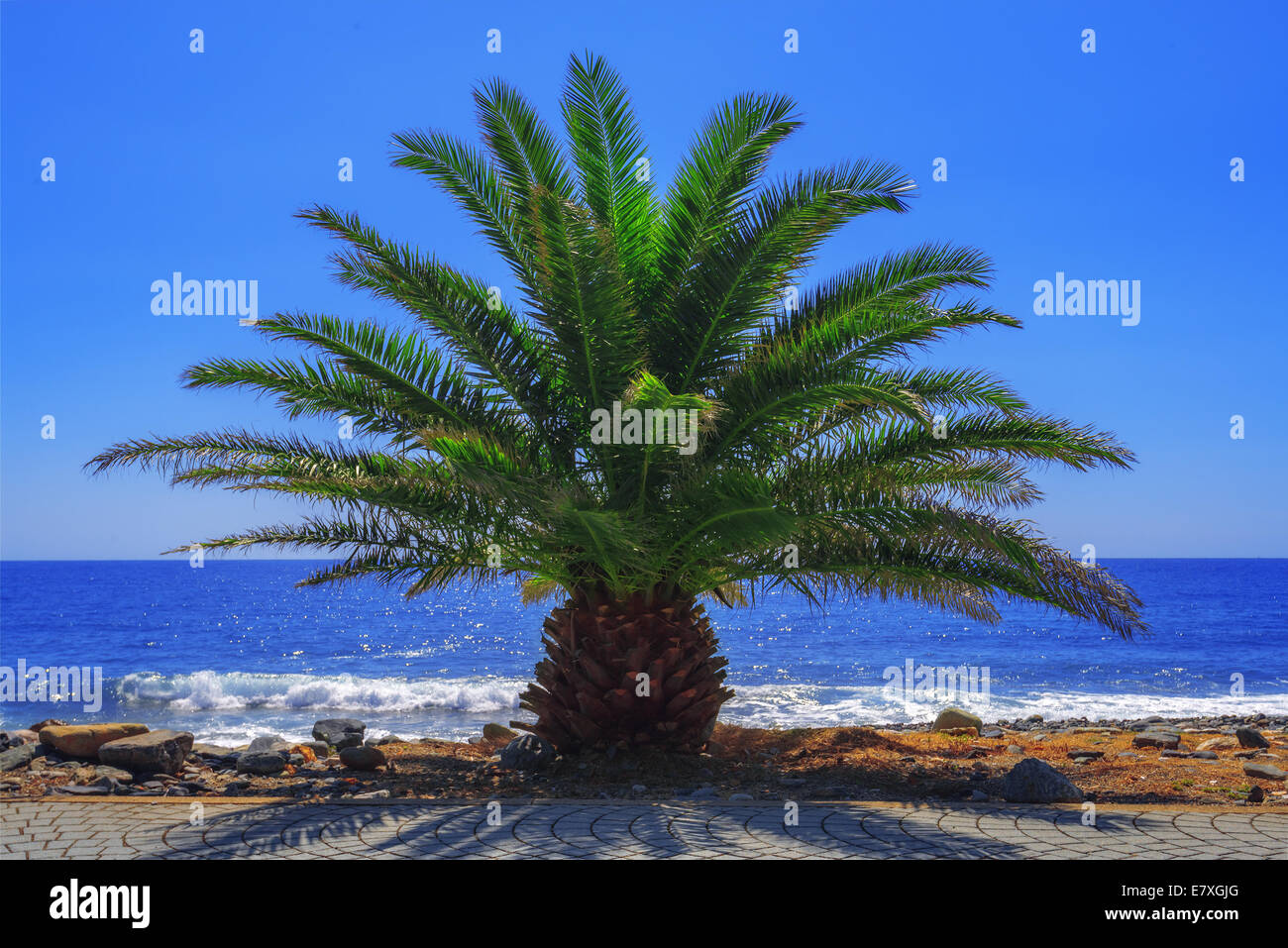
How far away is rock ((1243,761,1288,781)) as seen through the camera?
7.93m

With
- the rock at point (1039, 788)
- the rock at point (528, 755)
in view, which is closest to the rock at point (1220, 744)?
the rock at point (1039, 788)

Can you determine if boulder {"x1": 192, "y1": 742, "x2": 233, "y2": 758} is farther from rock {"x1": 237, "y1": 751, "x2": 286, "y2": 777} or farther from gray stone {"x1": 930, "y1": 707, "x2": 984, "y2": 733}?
gray stone {"x1": 930, "y1": 707, "x2": 984, "y2": 733}

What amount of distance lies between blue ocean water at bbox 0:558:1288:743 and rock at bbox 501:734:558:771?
2.68 metres

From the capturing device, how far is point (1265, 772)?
26.3ft

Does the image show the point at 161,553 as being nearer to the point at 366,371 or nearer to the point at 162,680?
the point at 366,371

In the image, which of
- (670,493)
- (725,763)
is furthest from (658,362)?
(725,763)

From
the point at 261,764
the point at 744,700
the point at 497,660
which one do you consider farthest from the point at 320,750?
the point at 497,660

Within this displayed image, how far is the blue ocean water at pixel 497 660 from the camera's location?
68.4 feet

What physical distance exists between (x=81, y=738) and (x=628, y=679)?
6.06 m

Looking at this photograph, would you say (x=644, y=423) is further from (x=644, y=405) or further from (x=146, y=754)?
(x=146, y=754)

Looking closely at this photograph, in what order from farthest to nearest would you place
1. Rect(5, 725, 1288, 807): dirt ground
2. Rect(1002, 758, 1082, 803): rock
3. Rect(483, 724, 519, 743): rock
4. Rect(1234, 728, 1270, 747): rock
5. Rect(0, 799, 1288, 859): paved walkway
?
Rect(483, 724, 519, 743): rock
Rect(1234, 728, 1270, 747): rock
Rect(5, 725, 1288, 807): dirt ground
Rect(1002, 758, 1082, 803): rock
Rect(0, 799, 1288, 859): paved walkway

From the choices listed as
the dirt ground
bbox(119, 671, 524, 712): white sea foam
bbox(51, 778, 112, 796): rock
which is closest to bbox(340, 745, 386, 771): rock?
the dirt ground

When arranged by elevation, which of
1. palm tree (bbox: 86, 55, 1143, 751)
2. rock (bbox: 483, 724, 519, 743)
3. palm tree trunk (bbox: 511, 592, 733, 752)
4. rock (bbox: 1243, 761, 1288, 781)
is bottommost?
rock (bbox: 483, 724, 519, 743)

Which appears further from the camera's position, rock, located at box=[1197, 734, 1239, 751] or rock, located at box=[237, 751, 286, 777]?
rock, located at box=[1197, 734, 1239, 751]
